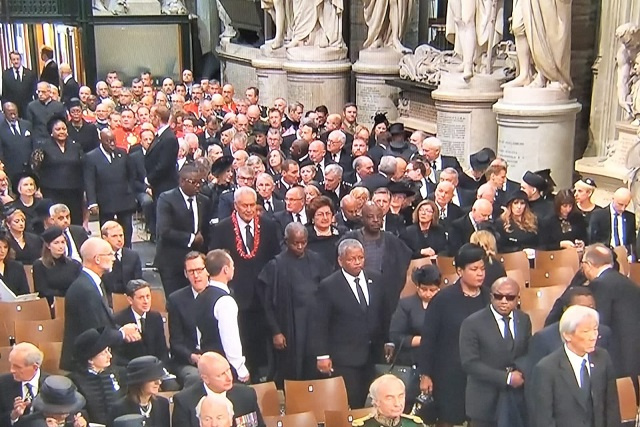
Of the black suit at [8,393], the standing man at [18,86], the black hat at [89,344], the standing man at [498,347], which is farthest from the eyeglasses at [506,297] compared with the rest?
the standing man at [18,86]

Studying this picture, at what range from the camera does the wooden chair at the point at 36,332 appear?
22.1 ft

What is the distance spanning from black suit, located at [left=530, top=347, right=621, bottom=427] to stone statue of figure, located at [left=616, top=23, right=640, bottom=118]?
6.11 meters

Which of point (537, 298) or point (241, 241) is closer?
point (537, 298)

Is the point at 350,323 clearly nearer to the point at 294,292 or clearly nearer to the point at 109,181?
the point at 294,292

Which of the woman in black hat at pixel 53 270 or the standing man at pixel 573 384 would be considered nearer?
the standing man at pixel 573 384

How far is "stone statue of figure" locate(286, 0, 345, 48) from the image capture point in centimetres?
1712

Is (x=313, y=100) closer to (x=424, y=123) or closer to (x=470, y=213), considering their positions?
(x=424, y=123)

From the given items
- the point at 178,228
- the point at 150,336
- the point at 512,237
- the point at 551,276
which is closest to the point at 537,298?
the point at 551,276

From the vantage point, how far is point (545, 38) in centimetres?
1165

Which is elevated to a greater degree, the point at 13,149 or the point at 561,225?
the point at 13,149

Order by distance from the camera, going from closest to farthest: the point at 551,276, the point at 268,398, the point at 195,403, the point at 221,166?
the point at 195,403, the point at 268,398, the point at 551,276, the point at 221,166

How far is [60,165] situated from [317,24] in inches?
314

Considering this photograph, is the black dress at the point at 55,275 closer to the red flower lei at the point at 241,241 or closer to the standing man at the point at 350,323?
the red flower lei at the point at 241,241

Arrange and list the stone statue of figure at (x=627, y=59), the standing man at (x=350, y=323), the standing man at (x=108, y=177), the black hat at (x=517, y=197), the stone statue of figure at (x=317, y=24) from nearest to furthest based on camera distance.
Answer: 1. the standing man at (x=350, y=323)
2. the black hat at (x=517, y=197)
3. the standing man at (x=108, y=177)
4. the stone statue of figure at (x=627, y=59)
5. the stone statue of figure at (x=317, y=24)
